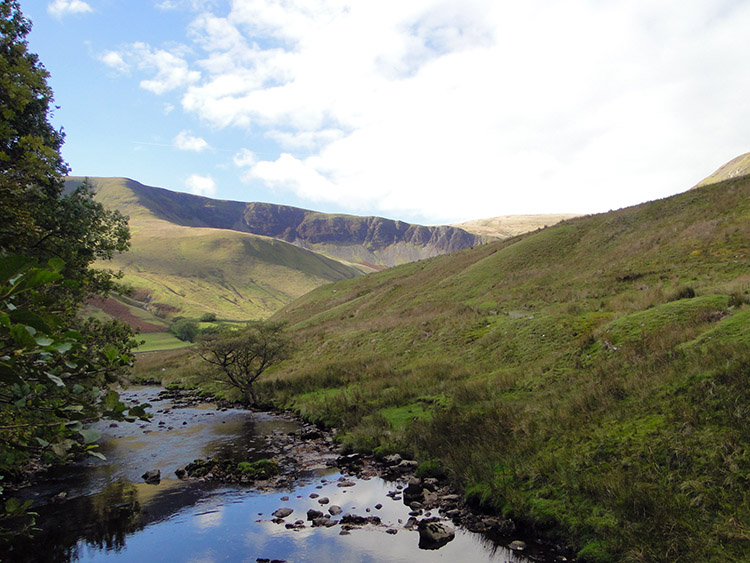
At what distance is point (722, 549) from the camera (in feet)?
22.1

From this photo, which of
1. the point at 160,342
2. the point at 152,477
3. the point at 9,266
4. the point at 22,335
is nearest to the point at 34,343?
the point at 22,335

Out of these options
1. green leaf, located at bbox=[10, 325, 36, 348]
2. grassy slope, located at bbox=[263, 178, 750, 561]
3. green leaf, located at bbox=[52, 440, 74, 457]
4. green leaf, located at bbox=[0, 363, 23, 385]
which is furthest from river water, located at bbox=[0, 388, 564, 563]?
green leaf, located at bbox=[10, 325, 36, 348]

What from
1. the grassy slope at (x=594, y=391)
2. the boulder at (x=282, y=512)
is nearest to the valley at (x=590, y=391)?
the grassy slope at (x=594, y=391)

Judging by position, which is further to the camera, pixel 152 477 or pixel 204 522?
pixel 152 477

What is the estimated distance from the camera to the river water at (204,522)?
32.1ft

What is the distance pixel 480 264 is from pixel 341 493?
41.2 meters

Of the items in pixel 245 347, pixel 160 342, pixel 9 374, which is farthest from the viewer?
pixel 160 342

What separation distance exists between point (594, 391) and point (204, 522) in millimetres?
12345

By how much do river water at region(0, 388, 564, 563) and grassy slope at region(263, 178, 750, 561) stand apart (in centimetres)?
197

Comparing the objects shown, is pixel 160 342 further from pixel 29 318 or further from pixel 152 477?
pixel 29 318

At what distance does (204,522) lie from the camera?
11.8 m

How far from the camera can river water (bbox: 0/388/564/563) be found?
32.1ft

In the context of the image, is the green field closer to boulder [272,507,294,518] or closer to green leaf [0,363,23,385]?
boulder [272,507,294,518]

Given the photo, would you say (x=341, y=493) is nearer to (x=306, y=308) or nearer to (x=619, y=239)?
(x=619, y=239)
